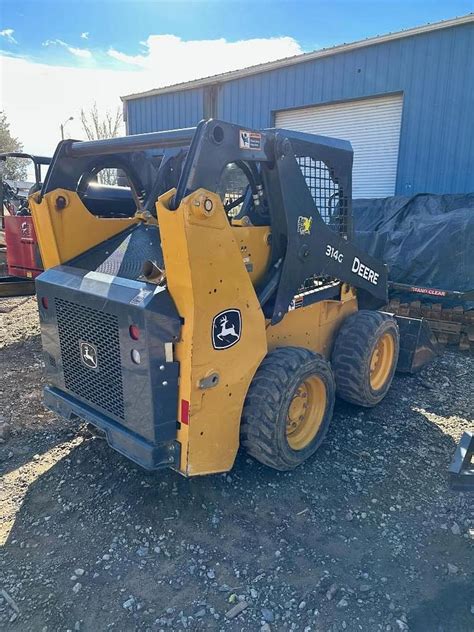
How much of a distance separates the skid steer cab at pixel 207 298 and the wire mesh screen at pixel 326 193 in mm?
14

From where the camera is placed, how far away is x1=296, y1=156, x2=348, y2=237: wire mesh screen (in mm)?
3486

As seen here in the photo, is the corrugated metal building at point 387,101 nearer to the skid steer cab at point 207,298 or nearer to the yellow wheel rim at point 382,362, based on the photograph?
the yellow wheel rim at point 382,362

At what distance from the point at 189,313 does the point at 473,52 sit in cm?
848

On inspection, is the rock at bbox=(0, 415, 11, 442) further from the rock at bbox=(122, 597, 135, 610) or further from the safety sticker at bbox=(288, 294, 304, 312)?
the safety sticker at bbox=(288, 294, 304, 312)

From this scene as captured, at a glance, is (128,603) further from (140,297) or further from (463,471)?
(463,471)

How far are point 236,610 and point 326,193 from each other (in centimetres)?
289

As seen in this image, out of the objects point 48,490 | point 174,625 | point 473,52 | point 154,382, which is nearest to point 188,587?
point 174,625

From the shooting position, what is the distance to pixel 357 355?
4.03 m

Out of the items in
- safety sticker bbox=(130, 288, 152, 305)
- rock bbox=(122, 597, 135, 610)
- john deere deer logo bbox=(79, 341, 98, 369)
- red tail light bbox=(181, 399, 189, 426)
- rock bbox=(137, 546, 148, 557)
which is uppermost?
safety sticker bbox=(130, 288, 152, 305)

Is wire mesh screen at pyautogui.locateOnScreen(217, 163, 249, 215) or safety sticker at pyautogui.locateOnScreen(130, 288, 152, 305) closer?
safety sticker at pyautogui.locateOnScreen(130, 288, 152, 305)

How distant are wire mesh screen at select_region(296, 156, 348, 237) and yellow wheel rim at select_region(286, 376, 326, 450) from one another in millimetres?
1277

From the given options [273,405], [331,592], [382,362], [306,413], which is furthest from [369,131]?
[331,592]

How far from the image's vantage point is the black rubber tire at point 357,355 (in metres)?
4.04

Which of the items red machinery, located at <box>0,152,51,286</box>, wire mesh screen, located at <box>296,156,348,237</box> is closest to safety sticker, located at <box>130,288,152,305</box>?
wire mesh screen, located at <box>296,156,348,237</box>
